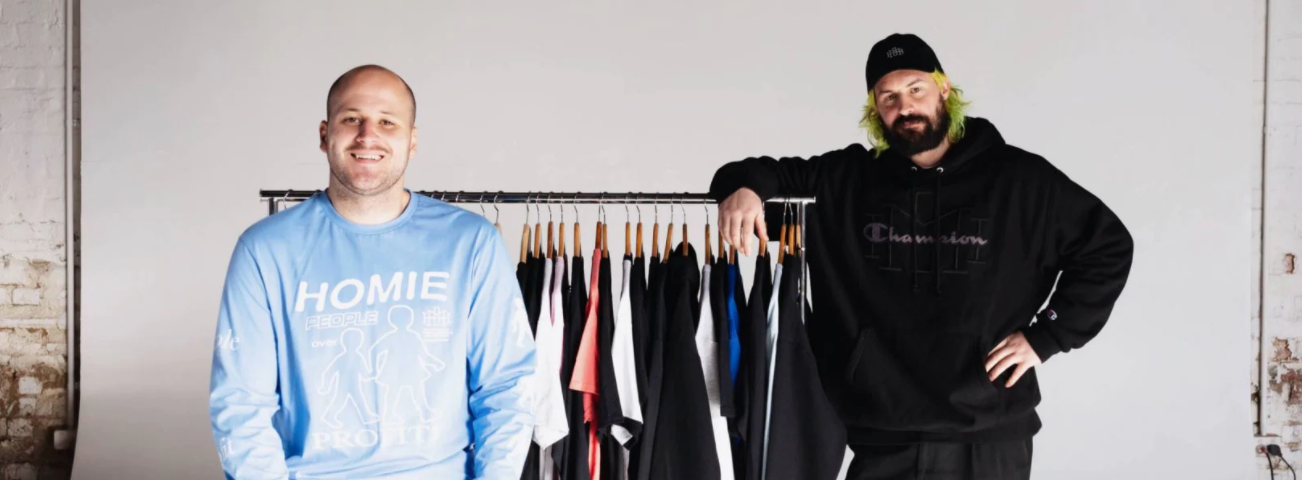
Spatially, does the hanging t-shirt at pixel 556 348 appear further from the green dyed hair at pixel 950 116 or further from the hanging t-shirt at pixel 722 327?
the green dyed hair at pixel 950 116

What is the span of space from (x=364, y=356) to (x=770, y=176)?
110cm

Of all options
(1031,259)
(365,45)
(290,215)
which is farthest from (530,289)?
(365,45)

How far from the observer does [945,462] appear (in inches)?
93.9

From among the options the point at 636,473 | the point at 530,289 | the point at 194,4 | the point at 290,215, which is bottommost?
the point at 636,473

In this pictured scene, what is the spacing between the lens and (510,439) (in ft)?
5.96

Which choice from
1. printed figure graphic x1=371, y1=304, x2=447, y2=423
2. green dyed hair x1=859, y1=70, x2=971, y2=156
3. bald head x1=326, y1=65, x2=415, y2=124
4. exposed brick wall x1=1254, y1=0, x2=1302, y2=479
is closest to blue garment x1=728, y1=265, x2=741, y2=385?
green dyed hair x1=859, y1=70, x2=971, y2=156

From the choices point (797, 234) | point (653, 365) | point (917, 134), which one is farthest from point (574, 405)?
point (917, 134)

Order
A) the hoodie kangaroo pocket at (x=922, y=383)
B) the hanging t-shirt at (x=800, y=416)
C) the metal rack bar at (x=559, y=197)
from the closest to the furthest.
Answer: the hoodie kangaroo pocket at (x=922, y=383)
the hanging t-shirt at (x=800, y=416)
the metal rack bar at (x=559, y=197)

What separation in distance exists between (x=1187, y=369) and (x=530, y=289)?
3.03 metres

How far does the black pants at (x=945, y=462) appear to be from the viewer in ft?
7.81

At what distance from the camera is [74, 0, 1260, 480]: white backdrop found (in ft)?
13.5

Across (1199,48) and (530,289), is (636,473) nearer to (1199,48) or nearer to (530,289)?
(530,289)

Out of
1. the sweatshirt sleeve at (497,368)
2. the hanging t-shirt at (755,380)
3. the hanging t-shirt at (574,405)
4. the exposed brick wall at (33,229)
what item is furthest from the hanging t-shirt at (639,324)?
the exposed brick wall at (33,229)

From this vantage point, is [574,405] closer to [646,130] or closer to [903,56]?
[903,56]
